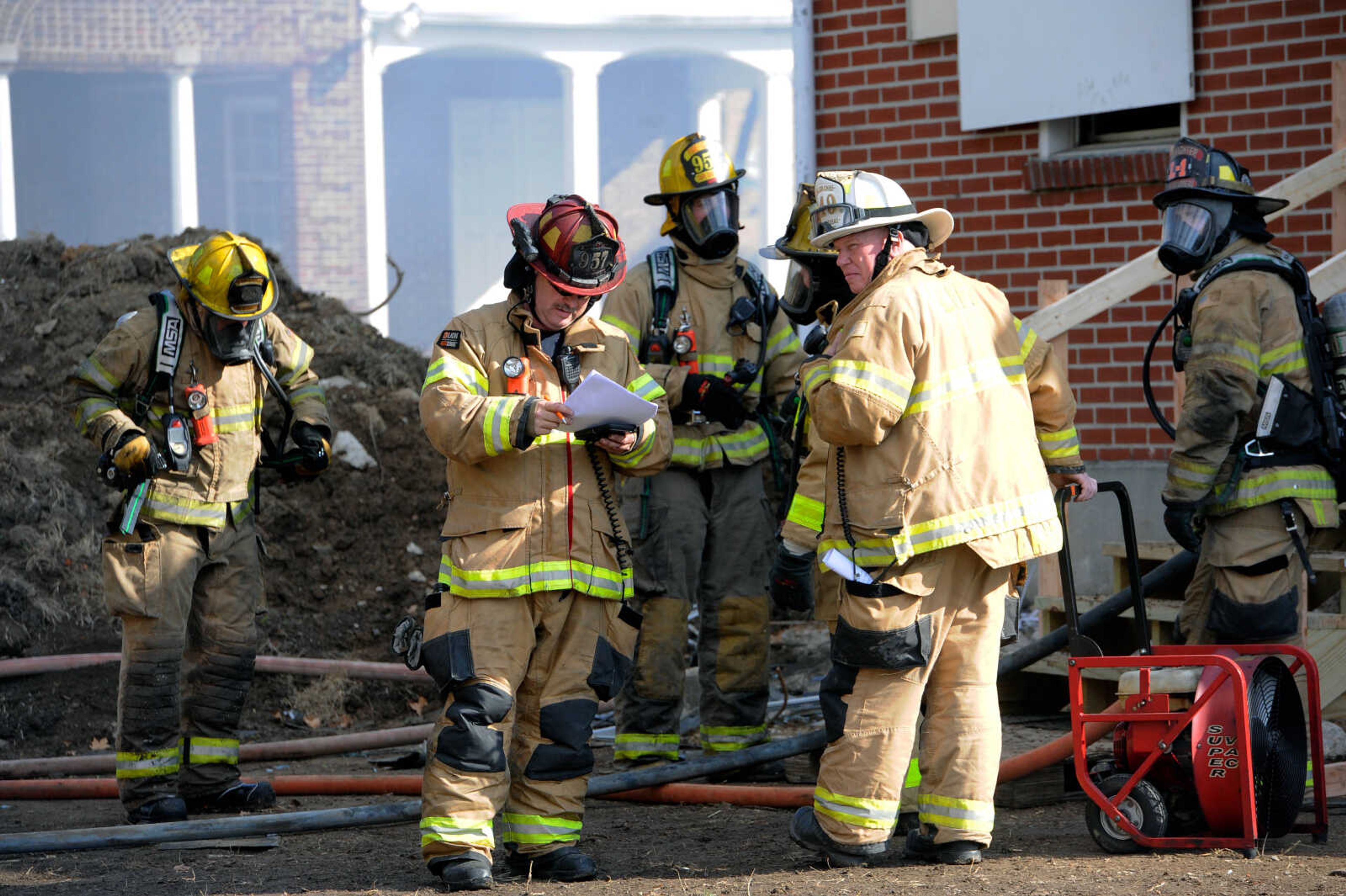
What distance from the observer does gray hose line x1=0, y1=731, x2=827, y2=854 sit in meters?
4.95

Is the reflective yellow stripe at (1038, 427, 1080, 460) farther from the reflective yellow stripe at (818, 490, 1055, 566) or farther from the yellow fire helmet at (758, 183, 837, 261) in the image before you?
the yellow fire helmet at (758, 183, 837, 261)

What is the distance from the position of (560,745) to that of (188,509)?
2032 millimetres

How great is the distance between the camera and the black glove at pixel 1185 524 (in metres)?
5.16

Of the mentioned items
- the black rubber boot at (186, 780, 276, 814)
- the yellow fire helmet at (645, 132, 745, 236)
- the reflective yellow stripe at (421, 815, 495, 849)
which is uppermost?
A: the yellow fire helmet at (645, 132, 745, 236)

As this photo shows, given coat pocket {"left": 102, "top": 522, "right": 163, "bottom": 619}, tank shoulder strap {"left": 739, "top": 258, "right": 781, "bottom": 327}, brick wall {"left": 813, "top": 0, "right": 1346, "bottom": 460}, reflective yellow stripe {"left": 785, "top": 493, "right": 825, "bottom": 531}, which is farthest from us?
brick wall {"left": 813, "top": 0, "right": 1346, "bottom": 460}

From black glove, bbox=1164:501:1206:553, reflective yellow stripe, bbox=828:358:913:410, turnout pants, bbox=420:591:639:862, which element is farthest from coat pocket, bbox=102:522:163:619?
black glove, bbox=1164:501:1206:553

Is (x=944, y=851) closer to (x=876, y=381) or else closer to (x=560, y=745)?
(x=560, y=745)

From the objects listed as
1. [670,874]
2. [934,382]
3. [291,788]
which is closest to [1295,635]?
[934,382]

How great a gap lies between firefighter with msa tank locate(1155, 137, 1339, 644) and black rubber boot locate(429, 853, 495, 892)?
2.59 metres

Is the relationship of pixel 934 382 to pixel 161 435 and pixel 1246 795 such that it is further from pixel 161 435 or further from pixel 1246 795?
pixel 161 435

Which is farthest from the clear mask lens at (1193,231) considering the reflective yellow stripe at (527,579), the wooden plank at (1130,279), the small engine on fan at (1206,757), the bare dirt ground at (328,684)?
the reflective yellow stripe at (527,579)

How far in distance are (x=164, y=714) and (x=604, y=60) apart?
20.1 m

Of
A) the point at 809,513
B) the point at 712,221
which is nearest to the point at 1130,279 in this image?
the point at 712,221

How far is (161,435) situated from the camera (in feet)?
18.8
